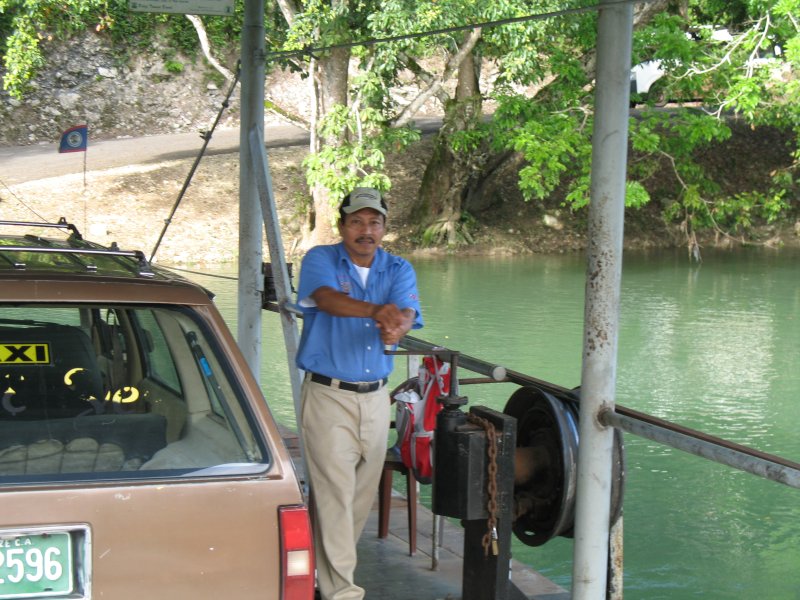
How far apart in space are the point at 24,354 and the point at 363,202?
58.8 inches

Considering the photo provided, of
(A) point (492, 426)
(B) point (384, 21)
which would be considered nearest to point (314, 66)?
(B) point (384, 21)

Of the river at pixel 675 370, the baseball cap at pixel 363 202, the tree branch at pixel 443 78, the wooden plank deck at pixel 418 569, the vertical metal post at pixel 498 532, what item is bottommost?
the river at pixel 675 370

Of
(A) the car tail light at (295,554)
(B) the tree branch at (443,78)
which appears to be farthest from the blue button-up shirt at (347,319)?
(B) the tree branch at (443,78)

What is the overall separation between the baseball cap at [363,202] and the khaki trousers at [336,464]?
2.27 ft

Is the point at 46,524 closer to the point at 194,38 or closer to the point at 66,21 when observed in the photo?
the point at 66,21

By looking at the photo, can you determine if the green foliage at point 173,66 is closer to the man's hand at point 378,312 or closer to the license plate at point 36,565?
the man's hand at point 378,312

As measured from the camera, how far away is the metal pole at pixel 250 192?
22.2 feet

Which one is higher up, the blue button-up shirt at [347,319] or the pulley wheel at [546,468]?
the blue button-up shirt at [347,319]

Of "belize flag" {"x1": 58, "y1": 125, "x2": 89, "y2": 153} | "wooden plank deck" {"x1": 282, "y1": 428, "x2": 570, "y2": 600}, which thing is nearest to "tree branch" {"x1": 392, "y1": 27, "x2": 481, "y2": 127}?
"belize flag" {"x1": 58, "y1": 125, "x2": 89, "y2": 153}

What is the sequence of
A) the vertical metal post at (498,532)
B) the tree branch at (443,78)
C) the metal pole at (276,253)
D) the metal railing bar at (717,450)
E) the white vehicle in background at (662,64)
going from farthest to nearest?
the tree branch at (443,78) < the white vehicle in background at (662,64) < the metal pole at (276,253) < the vertical metal post at (498,532) < the metal railing bar at (717,450)

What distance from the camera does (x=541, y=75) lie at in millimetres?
21125

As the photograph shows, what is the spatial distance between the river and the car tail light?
3.50 metres

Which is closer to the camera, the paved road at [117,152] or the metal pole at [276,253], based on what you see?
the metal pole at [276,253]

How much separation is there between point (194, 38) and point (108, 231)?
40.9 feet
